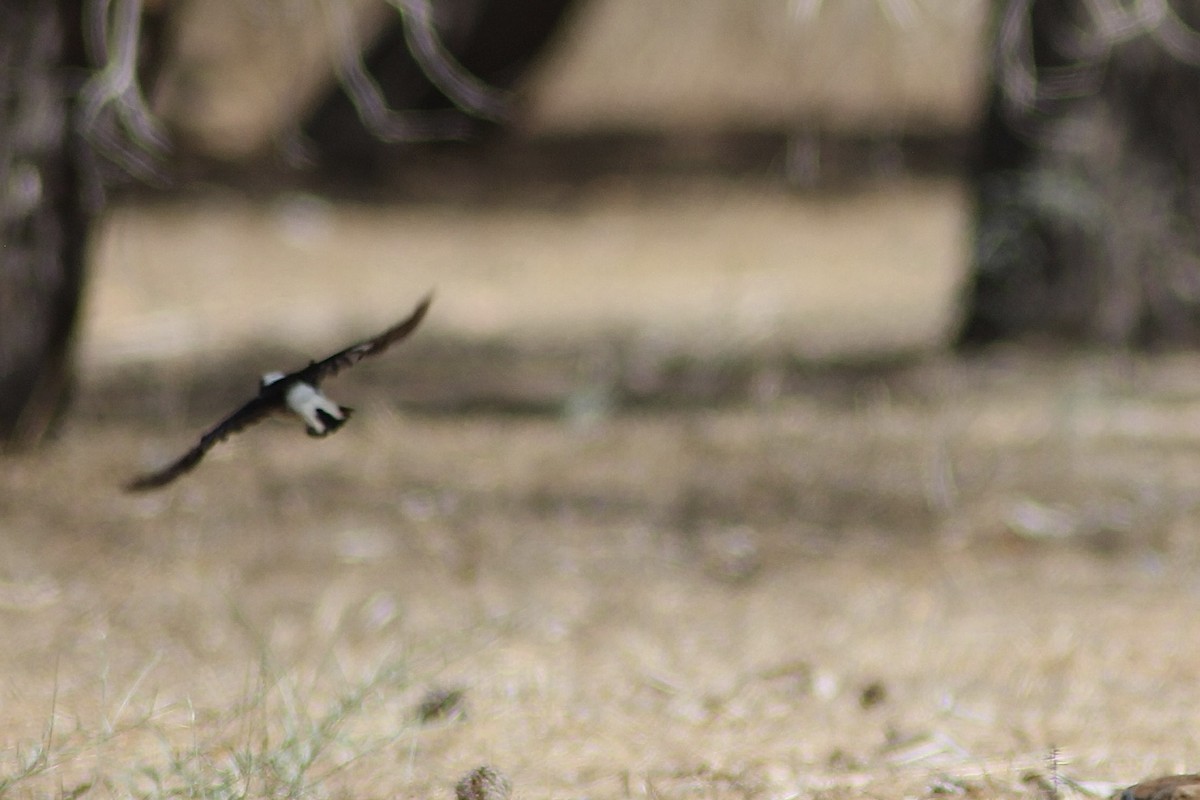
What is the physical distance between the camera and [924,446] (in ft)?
15.4

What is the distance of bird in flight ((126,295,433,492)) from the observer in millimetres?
2151

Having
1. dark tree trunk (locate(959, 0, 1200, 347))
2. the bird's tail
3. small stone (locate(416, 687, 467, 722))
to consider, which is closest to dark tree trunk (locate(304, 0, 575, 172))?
dark tree trunk (locate(959, 0, 1200, 347))

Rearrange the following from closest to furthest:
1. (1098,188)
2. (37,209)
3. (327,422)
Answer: (327,422), (37,209), (1098,188)

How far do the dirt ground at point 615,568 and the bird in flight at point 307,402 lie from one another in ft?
1.52

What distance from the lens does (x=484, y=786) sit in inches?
91.7

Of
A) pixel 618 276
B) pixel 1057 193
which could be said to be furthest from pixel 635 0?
pixel 1057 193

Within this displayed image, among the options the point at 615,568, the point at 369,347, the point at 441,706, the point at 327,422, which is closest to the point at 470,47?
the point at 615,568

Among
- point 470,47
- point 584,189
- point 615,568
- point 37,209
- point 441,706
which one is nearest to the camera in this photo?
point 441,706

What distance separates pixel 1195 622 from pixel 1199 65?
2.41m

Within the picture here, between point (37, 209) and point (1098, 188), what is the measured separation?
11.1 ft

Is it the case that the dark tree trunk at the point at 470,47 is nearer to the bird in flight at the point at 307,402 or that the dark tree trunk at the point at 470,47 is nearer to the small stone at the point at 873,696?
the small stone at the point at 873,696

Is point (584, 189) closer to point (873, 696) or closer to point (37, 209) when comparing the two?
point (37, 209)

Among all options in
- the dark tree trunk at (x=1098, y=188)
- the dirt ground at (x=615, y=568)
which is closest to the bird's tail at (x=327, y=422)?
the dirt ground at (x=615, y=568)

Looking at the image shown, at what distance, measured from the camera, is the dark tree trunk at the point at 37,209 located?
14.4 feet
